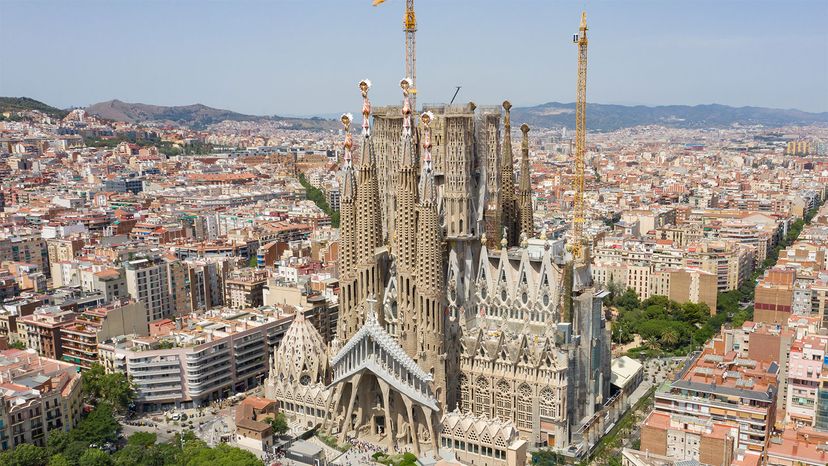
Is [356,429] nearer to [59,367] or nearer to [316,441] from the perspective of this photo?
[316,441]

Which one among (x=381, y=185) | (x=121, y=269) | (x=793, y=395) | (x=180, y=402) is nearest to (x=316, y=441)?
(x=180, y=402)

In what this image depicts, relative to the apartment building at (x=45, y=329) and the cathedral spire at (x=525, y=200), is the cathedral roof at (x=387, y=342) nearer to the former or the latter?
the cathedral spire at (x=525, y=200)

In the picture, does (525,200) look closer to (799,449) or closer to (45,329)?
(799,449)

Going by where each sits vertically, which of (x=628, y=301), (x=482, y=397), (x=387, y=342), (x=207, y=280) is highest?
(x=387, y=342)

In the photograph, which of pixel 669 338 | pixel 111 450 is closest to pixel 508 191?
pixel 669 338

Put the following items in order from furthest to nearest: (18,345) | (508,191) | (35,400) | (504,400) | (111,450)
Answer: (18,345) → (508,191) → (504,400) → (111,450) → (35,400)

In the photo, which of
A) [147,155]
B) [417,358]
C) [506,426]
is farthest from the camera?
[147,155]
